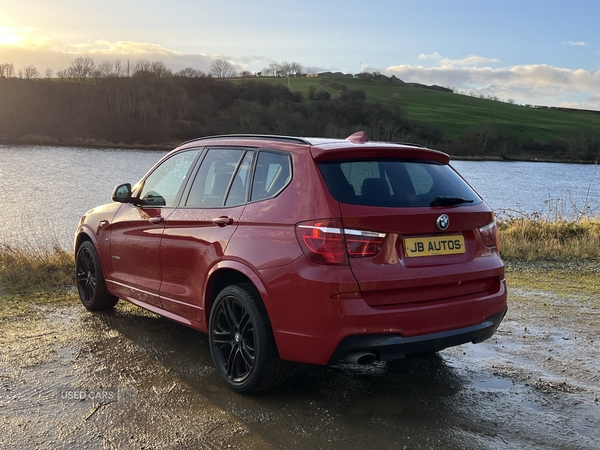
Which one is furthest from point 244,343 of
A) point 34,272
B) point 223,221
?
point 34,272

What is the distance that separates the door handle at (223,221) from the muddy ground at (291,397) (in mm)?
1144

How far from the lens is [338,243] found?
128 inches

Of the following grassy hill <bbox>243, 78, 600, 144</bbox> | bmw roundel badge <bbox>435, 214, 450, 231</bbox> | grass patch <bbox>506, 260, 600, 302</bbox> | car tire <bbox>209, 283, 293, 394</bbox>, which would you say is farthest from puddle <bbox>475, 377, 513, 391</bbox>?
grassy hill <bbox>243, 78, 600, 144</bbox>

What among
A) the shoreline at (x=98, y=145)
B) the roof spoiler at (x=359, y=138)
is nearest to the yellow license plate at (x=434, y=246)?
the roof spoiler at (x=359, y=138)

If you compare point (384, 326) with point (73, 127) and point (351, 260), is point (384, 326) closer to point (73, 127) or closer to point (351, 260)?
point (351, 260)

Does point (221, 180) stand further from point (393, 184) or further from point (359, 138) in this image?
point (393, 184)

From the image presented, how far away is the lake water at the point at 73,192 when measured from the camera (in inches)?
640

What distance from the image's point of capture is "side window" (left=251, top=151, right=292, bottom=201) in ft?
12.1

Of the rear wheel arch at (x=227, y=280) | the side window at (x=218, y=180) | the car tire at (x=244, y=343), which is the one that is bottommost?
the car tire at (x=244, y=343)

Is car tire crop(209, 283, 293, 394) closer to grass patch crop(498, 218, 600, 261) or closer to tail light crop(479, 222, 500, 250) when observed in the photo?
tail light crop(479, 222, 500, 250)

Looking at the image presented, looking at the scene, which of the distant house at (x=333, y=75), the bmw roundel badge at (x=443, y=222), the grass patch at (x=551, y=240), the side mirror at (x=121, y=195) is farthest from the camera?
the distant house at (x=333, y=75)

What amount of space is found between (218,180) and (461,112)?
9582 centimetres

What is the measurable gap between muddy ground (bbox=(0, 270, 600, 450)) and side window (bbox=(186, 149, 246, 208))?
1291 mm

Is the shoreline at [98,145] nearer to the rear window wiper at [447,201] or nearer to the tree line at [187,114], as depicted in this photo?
the tree line at [187,114]
